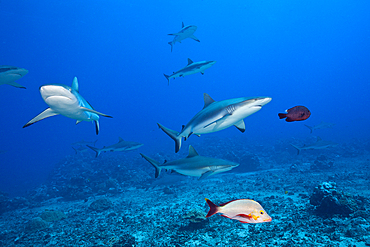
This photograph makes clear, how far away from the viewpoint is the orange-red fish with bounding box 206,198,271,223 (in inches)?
105

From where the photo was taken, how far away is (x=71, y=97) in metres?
3.03

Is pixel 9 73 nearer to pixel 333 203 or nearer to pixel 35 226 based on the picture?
pixel 35 226

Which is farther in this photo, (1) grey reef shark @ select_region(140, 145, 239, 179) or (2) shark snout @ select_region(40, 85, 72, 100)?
(1) grey reef shark @ select_region(140, 145, 239, 179)

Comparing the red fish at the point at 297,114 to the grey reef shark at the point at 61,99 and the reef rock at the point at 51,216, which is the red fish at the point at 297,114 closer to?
the grey reef shark at the point at 61,99

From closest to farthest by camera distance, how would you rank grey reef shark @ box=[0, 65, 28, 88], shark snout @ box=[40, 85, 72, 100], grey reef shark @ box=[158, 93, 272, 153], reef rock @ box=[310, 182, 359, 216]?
shark snout @ box=[40, 85, 72, 100], grey reef shark @ box=[158, 93, 272, 153], grey reef shark @ box=[0, 65, 28, 88], reef rock @ box=[310, 182, 359, 216]

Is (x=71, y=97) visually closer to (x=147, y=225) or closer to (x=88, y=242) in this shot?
(x=88, y=242)

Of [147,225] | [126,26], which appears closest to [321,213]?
[147,225]

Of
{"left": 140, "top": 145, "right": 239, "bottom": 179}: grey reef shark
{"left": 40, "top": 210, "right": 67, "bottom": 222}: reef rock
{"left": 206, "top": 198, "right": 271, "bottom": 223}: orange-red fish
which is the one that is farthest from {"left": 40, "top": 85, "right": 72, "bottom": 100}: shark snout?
{"left": 40, "top": 210, "right": 67, "bottom": 222}: reef rock

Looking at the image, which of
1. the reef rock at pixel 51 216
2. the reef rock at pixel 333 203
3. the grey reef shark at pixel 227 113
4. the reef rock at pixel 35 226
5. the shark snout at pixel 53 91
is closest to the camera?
the shark snout at pixel 53 91

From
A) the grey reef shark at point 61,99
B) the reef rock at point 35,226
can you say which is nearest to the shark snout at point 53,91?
the grey reef shark at point 61,99

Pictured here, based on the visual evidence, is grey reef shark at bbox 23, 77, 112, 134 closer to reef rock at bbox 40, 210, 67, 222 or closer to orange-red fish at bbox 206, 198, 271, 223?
orange-red fish at bbox 206, 198, 271, 223

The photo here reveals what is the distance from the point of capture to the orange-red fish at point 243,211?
2.67m

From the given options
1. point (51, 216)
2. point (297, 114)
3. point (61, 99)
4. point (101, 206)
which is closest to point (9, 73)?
point (61, 99)

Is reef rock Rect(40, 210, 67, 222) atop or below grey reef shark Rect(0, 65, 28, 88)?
below
